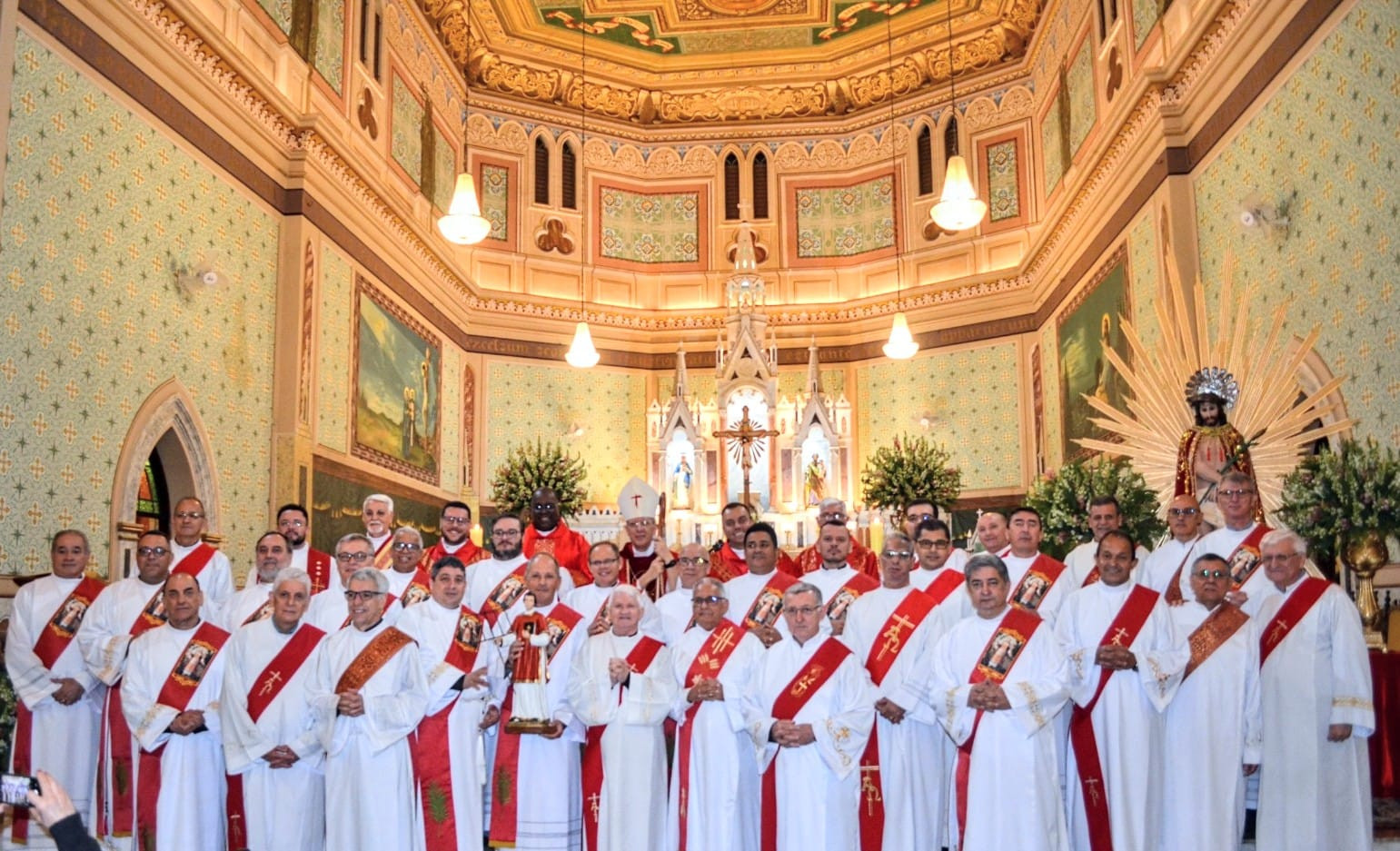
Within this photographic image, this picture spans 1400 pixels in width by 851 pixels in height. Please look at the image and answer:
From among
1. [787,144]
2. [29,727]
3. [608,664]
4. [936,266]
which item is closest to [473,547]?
[608,664]

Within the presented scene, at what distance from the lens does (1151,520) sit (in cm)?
906

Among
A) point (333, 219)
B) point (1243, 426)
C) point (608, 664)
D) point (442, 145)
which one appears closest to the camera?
point (608, 664)

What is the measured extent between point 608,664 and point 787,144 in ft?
47.3

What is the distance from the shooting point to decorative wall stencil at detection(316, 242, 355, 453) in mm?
12766

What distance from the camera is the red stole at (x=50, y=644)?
7.04 meters

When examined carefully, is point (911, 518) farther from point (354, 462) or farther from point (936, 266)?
point (936, 266)

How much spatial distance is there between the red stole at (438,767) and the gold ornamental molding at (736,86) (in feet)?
40.7

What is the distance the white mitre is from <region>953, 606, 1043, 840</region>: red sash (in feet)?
12.0

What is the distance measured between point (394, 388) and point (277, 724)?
9342mm

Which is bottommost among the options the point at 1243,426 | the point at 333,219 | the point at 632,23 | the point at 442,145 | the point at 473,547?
the point at 473,547

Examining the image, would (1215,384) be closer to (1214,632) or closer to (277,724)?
(1214,632)

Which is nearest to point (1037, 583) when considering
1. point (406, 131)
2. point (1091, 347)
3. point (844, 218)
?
point (1091, 347)

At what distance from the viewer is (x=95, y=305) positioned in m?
9.03

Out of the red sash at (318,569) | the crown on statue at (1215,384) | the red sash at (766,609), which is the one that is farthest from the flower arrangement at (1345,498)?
the red sash at (318,569)
